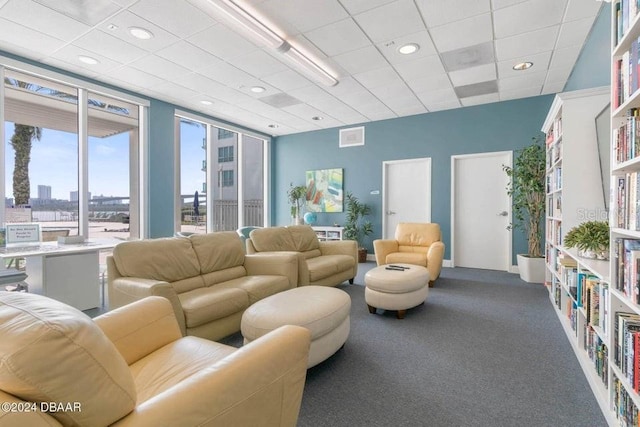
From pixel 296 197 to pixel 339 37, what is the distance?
4.12 metres

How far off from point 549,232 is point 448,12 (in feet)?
9.48

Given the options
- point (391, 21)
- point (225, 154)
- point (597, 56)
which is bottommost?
point (225, 154)

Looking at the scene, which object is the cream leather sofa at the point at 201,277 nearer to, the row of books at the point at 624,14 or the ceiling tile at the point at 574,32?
the row of books at the point at 624,14

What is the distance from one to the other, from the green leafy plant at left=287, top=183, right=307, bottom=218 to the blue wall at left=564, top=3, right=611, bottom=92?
490 centimetres

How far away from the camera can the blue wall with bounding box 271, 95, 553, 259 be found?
5031mm

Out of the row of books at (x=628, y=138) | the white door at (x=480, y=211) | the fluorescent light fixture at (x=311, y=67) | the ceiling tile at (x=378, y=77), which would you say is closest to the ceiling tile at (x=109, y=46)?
the fluorescent light fixture at (x=311, y=67)

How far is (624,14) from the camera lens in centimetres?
145

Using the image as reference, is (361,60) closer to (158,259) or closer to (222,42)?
(222,42)

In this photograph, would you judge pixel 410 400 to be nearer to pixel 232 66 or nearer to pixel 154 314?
pixel 154 314

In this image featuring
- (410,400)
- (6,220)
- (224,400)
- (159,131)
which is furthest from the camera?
(159,131)

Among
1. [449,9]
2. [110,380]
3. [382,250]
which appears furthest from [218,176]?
[110,380]

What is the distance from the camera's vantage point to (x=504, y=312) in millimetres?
3180

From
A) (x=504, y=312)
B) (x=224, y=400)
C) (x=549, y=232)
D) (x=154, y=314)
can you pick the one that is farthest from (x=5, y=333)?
(x=549, y=232)

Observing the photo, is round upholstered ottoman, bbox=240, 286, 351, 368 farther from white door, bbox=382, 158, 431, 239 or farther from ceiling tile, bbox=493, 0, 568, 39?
white door, bbox=382, 158, 431, 239
